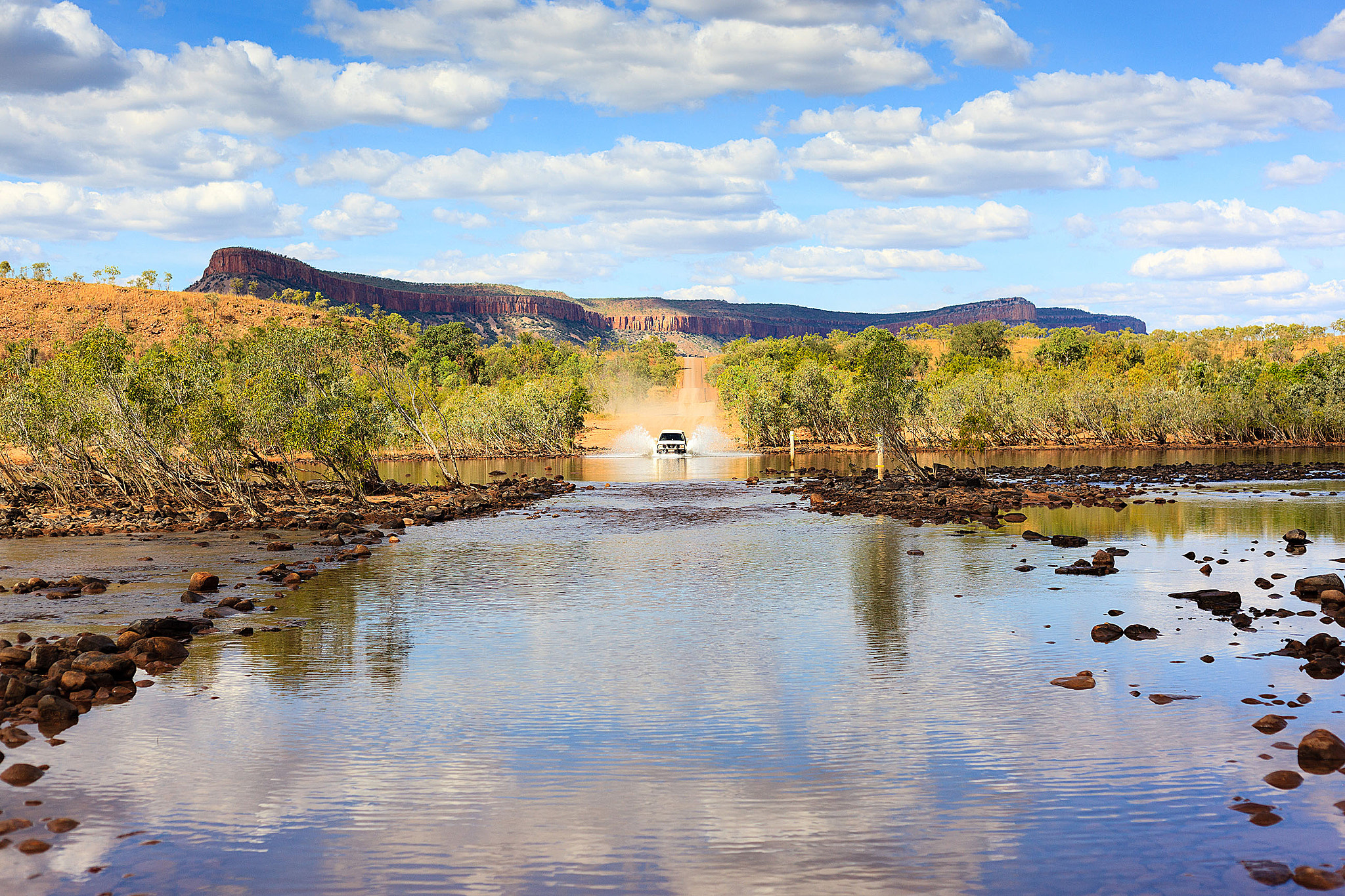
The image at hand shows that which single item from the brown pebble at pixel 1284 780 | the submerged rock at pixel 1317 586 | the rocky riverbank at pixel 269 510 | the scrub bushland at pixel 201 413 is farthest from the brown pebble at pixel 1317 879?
the scrub bushland at pixel 201 413

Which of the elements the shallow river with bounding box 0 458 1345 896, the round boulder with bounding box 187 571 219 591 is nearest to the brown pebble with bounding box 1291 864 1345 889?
the shallow river with bounding box 0 458 1345 896

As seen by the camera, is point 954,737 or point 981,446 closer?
point 954,737

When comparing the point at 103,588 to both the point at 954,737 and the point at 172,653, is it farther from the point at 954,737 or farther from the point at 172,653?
the point at 954,737

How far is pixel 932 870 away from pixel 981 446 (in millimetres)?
71669

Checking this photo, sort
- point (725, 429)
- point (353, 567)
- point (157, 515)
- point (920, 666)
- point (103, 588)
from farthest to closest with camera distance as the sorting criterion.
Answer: point (725, 429), point (157, 515), point (353, 567), point (103, 588), point (920, 666)

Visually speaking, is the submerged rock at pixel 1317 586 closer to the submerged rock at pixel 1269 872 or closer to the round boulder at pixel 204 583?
the submerged rock at pixel 1269 872

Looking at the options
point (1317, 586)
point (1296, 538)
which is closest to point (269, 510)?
point (1317, 586)

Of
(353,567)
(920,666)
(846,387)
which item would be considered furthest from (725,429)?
(920,666)

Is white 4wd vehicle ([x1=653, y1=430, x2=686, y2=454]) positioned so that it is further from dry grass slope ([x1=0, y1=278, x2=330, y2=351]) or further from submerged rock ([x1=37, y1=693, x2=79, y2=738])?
submerged rock ([x1=37, y1=693, x2=79, y2=738])

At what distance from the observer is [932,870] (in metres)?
8.02

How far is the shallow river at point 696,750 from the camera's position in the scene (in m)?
8.19

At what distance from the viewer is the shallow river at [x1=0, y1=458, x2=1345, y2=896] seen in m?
8.19

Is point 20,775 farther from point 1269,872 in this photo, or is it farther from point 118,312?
point 118,312

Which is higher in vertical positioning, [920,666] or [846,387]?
[846,387]
